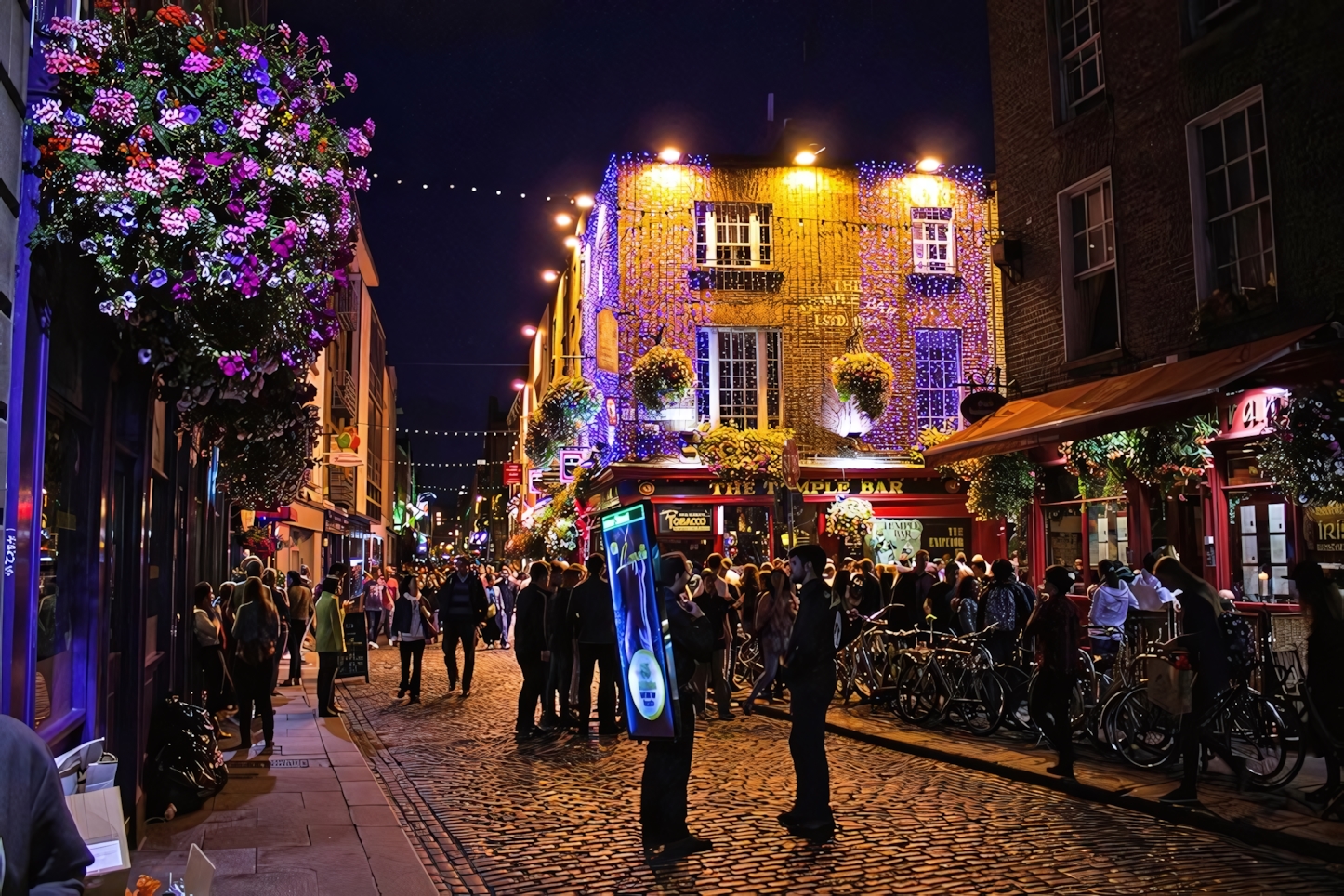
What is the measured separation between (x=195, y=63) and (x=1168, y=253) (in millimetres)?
12192

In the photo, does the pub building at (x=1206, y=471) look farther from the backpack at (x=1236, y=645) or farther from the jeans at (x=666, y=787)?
the jeans at (x=666, y=787)

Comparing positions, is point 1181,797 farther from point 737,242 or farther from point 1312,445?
point 737,242

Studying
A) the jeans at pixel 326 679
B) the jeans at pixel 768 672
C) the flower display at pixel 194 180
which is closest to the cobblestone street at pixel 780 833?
the jeans at pixel 768 672

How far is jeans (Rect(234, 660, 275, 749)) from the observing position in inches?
476

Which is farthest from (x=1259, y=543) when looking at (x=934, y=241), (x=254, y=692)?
(x=934, y=241)

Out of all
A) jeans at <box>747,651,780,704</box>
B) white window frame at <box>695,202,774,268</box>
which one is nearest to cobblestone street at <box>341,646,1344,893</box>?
jeans at <box>747,651,780,704</box>

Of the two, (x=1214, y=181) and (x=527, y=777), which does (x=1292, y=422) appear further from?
(x=527, y=777)

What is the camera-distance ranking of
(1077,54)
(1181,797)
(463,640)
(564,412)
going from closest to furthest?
(1181,797) < (1077,54) < (463,640) < (564,412)

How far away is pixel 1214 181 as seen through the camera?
1386 centimetres

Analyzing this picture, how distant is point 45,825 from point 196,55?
400 centimetres

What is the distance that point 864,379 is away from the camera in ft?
88.6

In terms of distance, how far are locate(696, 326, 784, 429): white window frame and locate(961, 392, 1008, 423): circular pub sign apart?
35.2 ft

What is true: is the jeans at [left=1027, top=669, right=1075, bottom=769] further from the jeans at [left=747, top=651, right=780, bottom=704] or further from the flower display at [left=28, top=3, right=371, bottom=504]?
the flower display at [left=28, top=3, right=371, bottom=504]

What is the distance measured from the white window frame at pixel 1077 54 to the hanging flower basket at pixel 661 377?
11.5 meters
